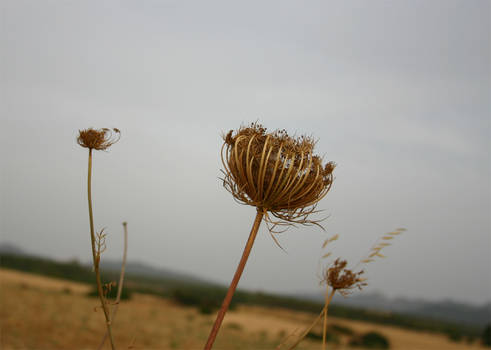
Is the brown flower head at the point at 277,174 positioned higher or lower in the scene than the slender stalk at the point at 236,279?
higher

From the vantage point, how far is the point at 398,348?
47.2 metres

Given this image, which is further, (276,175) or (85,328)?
(85,328)

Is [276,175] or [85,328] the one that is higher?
[276,175]

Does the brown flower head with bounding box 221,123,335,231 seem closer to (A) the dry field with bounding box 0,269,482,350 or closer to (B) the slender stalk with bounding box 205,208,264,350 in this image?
(B) the slender stalk with bounding box 205,208,264,350

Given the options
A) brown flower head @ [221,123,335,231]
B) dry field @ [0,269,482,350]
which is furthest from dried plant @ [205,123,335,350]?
dry field @ [0,269,482,350]

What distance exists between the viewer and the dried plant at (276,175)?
2.39 meters

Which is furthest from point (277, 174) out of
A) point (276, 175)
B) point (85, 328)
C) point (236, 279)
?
point (85, 328)

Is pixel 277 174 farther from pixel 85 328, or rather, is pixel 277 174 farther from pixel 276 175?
pixel 85 328

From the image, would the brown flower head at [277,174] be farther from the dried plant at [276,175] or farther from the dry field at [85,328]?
the dry field at [85,328]

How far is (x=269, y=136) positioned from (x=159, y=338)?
29.0 metres

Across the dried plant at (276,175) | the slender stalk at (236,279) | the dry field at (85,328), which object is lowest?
the dry field at (85,328)

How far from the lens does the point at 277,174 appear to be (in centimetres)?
245

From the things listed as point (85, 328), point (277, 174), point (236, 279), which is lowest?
point (85, 328)

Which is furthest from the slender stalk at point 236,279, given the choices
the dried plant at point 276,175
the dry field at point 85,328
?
the dry field at point 85,328
